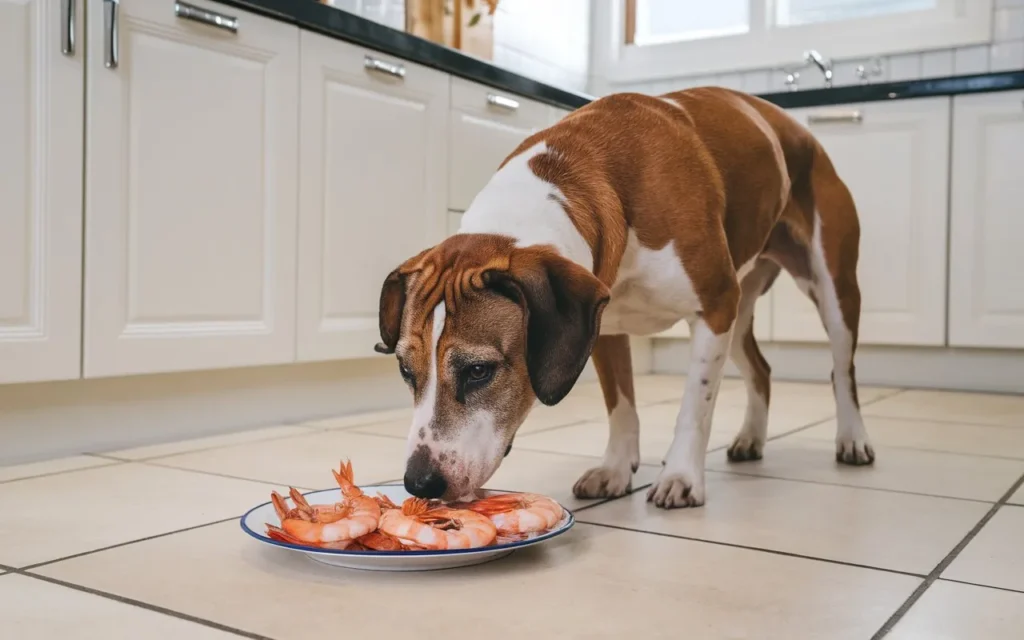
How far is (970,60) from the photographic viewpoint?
4.61 meters

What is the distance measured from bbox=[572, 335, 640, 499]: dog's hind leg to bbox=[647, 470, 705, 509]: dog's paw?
0.12 metres

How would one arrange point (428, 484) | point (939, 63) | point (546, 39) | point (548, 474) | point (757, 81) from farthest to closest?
point (546, 39)
point (757, 81)
point (939, 63)
point (548, 474)
point (428, 484)

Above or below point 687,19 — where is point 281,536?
below

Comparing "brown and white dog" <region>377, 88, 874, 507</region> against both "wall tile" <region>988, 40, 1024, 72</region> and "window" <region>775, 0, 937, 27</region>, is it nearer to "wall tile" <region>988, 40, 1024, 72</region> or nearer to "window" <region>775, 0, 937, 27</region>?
"wall tile" <region>988, 40, 1024, 72</region>

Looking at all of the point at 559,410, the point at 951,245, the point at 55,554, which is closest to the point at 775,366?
the point at 951,245

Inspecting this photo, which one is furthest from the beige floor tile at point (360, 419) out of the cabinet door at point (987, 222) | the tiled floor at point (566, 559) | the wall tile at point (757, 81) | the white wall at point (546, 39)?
the wall tile at point (757, 81)

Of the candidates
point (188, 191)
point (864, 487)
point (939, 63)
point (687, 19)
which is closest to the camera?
point (864, 487)

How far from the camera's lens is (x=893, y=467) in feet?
7.51

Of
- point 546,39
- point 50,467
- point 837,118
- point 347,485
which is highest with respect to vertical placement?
point 546,39

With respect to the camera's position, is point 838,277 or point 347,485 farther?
point 838,277

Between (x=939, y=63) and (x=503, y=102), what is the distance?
90.9 inches

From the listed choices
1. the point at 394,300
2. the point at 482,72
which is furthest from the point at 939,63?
the point at 394,300

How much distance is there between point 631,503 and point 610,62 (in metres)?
4.14

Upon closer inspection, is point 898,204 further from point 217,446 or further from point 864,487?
point 217,446
